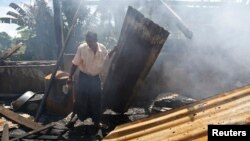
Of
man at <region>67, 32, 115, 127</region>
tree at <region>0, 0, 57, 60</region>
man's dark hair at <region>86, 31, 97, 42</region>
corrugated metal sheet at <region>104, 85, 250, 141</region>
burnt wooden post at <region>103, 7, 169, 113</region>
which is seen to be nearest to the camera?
corrugated metal sheet at <region>104, 85, 250, 141</region>

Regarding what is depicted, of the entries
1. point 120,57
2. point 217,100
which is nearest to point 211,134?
point 217,100

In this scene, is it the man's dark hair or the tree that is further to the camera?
the tree

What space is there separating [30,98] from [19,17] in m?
14.5

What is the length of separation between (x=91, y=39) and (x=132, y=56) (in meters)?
1.14

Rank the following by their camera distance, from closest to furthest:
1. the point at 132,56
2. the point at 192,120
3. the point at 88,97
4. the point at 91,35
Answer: the point at 192,120, the point at 91,35, the point at 88,97, the point at 132,56

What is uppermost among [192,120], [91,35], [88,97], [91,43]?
[91,35]

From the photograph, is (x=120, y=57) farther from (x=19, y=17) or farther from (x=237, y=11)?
(x=19, y=17)

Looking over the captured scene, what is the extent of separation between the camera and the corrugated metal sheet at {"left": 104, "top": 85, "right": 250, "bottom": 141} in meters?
2.62

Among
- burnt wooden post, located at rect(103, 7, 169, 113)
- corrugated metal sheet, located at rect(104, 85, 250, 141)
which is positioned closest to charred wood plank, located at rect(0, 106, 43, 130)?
burnt wooden post, located at rect(103, 7, 169, 113)

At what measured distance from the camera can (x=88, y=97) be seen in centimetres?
700

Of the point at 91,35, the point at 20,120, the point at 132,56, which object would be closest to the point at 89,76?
the point at 91,35

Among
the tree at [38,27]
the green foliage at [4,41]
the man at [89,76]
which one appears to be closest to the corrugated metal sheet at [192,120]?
the man at [89,76]

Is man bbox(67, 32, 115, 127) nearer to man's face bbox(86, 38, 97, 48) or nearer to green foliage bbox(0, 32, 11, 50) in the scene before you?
man's face bbox(86, 38, 97, 48)

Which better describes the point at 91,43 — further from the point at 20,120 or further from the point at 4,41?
the point at 4,41
